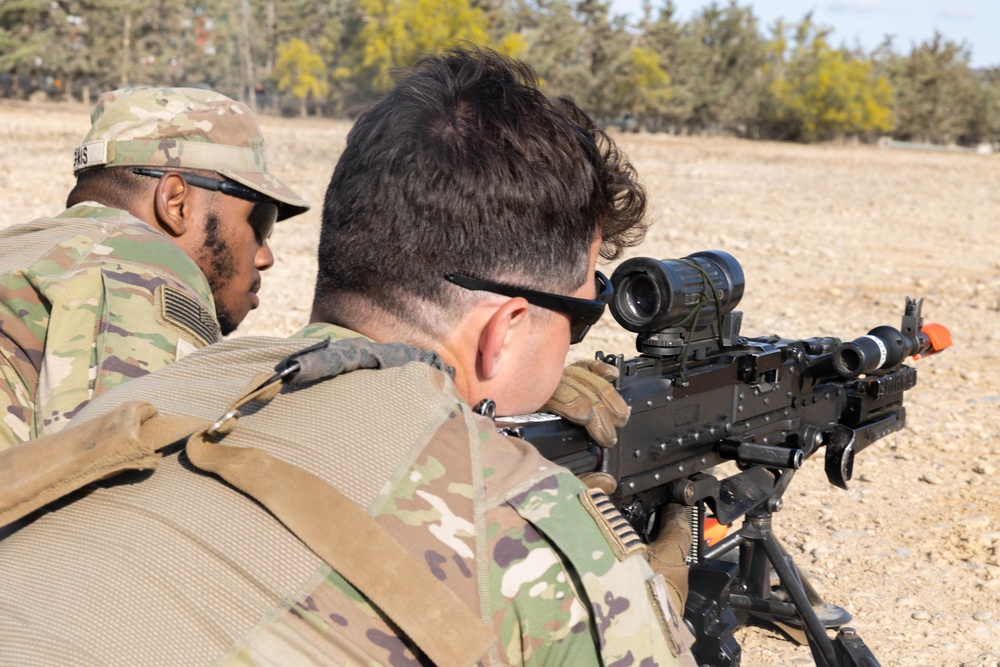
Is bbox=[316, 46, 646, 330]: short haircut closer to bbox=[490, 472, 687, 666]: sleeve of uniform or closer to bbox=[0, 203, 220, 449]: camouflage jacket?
bbox=[490, 472, 687, 666]: sleeve of uniform

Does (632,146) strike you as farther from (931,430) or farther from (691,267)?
(691,267)

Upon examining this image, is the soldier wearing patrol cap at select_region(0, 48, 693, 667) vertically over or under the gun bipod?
over

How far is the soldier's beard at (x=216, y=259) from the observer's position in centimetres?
342

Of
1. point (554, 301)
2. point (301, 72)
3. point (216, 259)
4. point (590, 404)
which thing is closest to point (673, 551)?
point (590, 404)

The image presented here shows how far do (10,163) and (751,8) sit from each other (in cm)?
5194

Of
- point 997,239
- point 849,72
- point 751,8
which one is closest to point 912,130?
point 849,72

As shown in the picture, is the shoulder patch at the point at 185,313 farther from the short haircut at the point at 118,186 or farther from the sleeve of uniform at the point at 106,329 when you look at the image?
the short haircut at the point at 118,186

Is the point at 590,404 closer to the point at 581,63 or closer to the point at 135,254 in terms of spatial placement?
the point at 135,254

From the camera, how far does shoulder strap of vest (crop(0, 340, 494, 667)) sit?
4.39 feet

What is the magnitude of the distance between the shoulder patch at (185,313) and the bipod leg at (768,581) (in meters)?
1.75

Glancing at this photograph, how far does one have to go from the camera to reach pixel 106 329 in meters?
2.67

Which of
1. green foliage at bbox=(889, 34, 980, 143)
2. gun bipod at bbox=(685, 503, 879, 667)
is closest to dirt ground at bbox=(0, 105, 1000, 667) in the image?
gun bipod at bbox=(685, 503, 879, 667)

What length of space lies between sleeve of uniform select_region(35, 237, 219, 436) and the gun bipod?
5.25 ft

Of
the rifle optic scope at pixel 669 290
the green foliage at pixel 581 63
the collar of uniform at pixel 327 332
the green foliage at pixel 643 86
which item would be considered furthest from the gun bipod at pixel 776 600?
the green foliage at pixel 643 86
